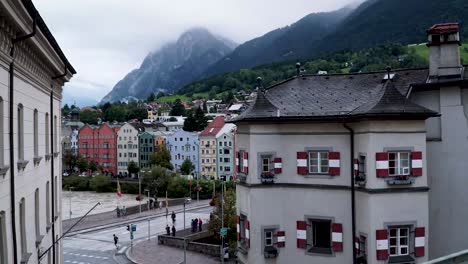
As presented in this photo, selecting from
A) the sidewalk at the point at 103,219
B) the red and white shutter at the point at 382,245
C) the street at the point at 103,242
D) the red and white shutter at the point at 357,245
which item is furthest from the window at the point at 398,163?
the sidewalk at the point at 103,219

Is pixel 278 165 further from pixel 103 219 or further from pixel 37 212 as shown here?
pixel 103 219

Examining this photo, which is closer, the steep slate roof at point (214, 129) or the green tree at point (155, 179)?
the green tree at point (155, 179)

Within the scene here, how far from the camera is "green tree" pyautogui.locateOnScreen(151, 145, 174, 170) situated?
118562 millimetres

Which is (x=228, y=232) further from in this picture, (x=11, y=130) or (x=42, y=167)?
(x=11, y=130)

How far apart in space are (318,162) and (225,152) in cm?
8738

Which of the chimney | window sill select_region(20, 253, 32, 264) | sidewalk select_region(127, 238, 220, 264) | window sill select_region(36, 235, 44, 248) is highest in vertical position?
the chimney

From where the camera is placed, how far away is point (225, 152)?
112000mm

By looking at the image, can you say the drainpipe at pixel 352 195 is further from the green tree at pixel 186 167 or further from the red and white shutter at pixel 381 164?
the green tree at pixel 186 167

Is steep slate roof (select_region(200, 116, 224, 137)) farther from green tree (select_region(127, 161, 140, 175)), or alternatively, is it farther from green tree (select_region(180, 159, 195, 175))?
→ green tree (select_region(127, 161, 140, 175))

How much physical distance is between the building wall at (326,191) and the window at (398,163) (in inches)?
12.2

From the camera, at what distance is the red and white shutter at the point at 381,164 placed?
22.0 meters

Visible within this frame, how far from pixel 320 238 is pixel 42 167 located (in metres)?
12.8

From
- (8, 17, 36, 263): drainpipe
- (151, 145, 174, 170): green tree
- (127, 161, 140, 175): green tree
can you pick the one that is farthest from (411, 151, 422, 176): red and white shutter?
(127, 161, 140, 175): green tree

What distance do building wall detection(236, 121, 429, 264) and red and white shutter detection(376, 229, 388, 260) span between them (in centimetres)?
16
